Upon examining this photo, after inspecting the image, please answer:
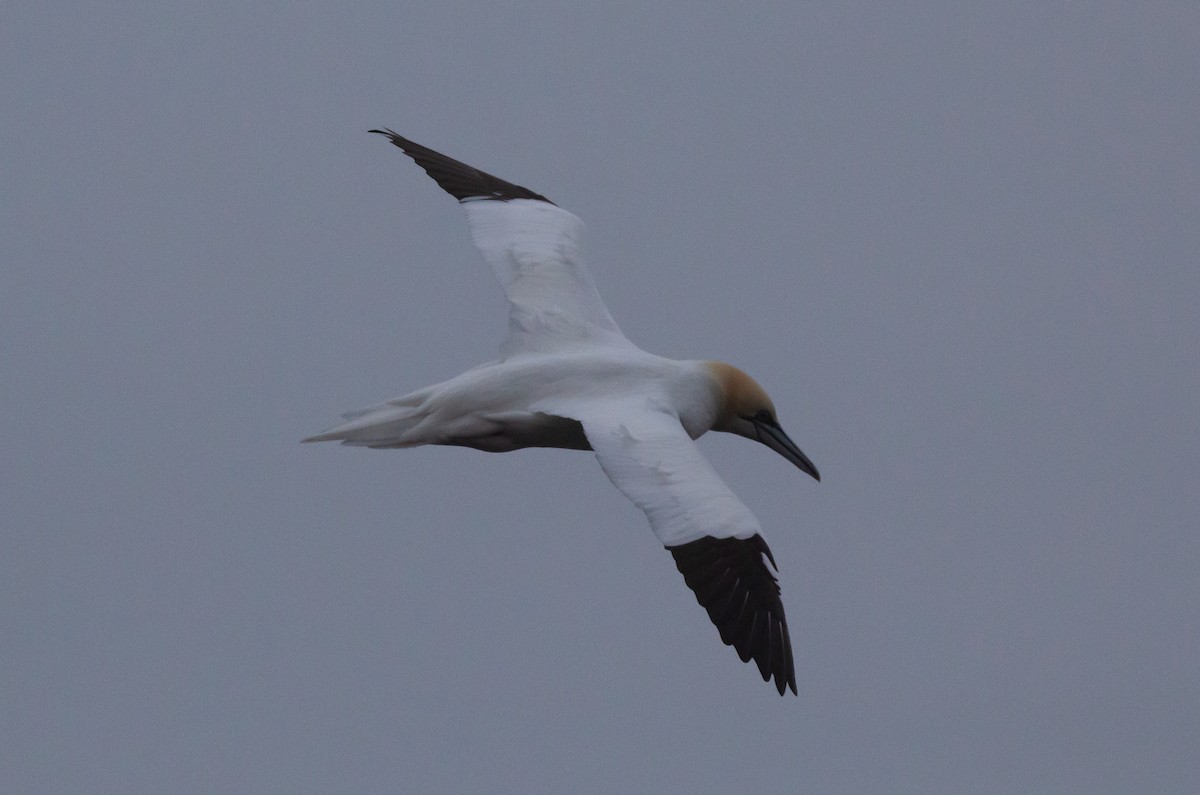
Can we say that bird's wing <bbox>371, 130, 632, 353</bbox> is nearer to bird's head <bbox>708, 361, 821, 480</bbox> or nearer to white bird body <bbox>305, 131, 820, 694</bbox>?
white bird body <bbox>305, 131, 820, 694</bbox>

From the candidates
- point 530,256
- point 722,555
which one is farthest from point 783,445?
point 722,555

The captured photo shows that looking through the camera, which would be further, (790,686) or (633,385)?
(633,385)

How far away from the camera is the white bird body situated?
994 cm

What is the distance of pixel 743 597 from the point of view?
995 cm

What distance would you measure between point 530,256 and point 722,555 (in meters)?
3.49

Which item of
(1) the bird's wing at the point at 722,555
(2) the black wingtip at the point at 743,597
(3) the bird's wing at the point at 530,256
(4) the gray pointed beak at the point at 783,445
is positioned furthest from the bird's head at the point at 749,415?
(2) the black wingtip at the point at 743,597

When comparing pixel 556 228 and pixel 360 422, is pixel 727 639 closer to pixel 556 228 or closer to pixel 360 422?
pixel 360 422

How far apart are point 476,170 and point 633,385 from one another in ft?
11.2

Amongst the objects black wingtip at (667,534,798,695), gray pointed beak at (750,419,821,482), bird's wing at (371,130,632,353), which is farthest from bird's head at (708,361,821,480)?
black wingtip at (667,534,798,695)

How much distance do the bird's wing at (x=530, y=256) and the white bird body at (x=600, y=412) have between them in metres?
0.01

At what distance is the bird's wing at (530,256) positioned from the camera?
11983mm

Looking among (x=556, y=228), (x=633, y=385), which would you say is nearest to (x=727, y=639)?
(x=633, y=385)

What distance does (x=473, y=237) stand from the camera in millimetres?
13078

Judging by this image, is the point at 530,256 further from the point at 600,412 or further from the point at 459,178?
the point at 600,412
